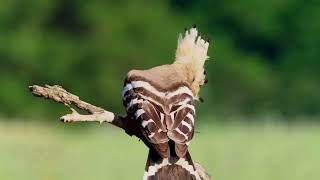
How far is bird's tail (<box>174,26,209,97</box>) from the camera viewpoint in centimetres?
461

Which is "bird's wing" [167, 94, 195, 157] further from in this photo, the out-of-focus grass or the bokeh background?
the bokeh background

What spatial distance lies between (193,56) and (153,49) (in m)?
24.1

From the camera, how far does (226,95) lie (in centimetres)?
2841

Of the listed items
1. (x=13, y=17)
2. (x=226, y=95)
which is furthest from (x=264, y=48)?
(x=13, y=17)

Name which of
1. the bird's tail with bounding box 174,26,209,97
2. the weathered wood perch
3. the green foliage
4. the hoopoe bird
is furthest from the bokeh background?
the weathered wood perch

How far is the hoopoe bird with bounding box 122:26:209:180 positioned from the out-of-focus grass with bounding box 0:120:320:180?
238 inches

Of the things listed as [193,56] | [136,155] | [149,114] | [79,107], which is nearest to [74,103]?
[79,107]

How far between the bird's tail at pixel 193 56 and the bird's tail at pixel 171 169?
0.66m

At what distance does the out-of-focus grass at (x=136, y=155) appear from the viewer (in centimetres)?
1141

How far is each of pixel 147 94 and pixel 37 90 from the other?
42 centimetres

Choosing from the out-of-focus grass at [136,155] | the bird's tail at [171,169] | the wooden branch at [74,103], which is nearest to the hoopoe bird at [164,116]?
the bird's tail at [171,169]

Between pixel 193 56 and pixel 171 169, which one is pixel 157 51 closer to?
pixel 193 56

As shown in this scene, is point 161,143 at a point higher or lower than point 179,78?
lower

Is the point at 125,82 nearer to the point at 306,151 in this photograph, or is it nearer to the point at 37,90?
the point at 37,90
